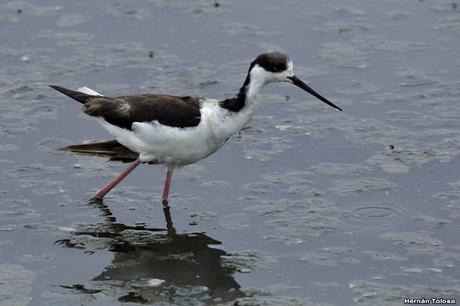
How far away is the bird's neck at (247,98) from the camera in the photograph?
9.84 metres

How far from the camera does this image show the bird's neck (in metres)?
9.84

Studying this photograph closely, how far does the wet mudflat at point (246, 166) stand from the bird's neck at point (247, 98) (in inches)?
34.0

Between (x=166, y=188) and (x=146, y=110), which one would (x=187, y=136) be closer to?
(x=146, y=110)

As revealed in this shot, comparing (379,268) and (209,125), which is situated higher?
(209,125)

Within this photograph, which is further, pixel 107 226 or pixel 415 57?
pixel 415 57

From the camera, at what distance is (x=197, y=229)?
9.75 metres

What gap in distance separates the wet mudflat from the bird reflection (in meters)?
0.02

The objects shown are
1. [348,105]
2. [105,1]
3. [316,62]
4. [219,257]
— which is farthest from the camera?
[105,1]

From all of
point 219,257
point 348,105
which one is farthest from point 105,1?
point 219,257

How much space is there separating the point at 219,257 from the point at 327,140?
243cm

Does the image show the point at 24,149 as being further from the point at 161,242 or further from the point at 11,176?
the point at 161,242

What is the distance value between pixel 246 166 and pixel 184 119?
121cm

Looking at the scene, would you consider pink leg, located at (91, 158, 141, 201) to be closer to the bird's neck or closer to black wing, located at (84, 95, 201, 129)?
black wing, located at (84, 95, 201, 129)

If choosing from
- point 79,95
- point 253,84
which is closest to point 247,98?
point 253,84
